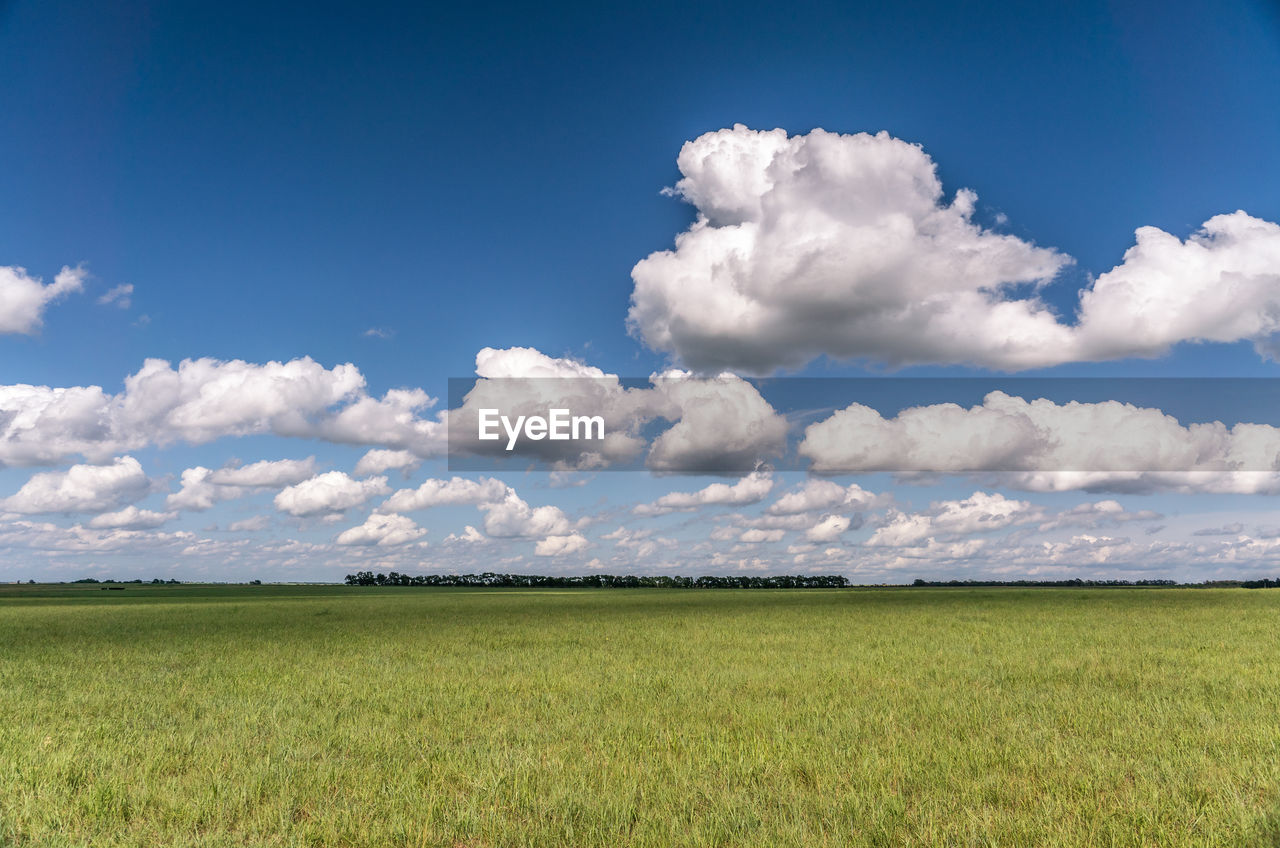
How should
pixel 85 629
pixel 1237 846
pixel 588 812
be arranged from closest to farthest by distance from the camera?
pixel 1237 846 → pixel 588 812 → pixel 85 629

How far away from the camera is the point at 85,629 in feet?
125

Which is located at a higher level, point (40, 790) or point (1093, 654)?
point (40, 790)

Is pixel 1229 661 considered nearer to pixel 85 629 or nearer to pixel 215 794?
pixel 215 794

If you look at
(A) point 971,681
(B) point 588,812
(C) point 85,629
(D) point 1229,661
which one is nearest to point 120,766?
(B) point 588,812

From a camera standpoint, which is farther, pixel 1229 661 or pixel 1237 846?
pixel 1229 661

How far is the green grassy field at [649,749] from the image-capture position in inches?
316

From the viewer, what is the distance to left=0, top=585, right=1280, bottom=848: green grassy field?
802 cm

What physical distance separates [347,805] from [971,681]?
14.8m

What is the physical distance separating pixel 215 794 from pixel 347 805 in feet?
6.27

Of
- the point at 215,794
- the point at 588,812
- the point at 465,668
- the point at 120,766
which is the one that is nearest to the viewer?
the point at 588,812

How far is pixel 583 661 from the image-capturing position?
22062mm

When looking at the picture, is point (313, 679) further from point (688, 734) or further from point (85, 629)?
point (85, 629)

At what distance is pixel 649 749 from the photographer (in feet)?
36.3

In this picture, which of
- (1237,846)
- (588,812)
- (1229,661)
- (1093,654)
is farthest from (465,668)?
(1229,661)
